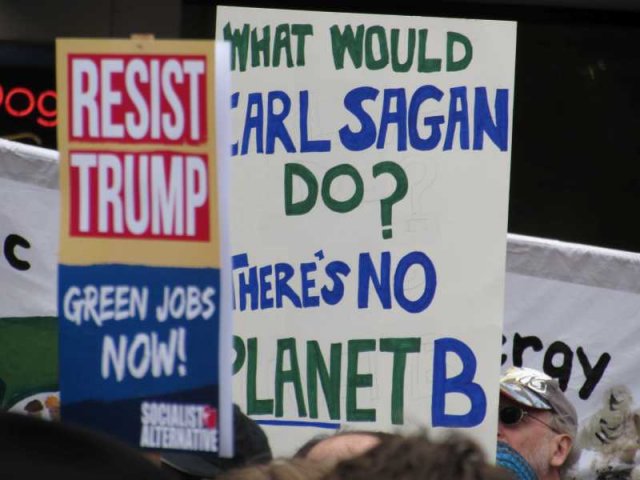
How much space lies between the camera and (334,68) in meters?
3.49

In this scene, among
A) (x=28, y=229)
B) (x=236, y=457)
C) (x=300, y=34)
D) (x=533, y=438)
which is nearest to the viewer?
(x=236, y=457)

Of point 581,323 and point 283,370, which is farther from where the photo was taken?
point 581,323

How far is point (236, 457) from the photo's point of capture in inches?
129

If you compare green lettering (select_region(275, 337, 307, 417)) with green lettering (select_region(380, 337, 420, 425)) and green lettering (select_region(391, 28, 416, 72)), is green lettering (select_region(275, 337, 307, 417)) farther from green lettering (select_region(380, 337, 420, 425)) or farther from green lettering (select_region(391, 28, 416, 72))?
green lettering (select_region(391, 28, 416, 72))

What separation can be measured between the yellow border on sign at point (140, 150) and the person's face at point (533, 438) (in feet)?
6.16

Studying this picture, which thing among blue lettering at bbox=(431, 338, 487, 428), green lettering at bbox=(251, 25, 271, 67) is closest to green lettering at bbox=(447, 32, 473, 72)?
green lettering at bbox=(251, 25, 271, 67)

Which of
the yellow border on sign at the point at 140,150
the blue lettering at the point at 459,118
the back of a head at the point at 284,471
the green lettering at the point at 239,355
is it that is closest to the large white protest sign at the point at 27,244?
the green lettering at the point at 239,355

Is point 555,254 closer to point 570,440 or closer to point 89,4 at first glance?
point 570,440

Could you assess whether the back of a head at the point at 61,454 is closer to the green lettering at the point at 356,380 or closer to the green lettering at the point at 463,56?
the green lettering at the point at 356,380

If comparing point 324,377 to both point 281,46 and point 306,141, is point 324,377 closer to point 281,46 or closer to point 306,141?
point 306,141

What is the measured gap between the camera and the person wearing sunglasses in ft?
12.6

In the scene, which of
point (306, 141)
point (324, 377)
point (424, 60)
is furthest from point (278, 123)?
point (324, 377)

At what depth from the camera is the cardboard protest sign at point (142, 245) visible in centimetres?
215

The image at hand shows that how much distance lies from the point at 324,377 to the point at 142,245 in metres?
1.29
